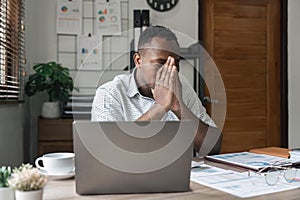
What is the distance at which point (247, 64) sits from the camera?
3.83m

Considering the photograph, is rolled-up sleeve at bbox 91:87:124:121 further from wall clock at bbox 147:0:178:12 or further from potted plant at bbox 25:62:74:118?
wall clock at bbox 147:0:178:12

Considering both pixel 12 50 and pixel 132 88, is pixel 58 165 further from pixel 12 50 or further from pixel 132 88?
pixel 12 50

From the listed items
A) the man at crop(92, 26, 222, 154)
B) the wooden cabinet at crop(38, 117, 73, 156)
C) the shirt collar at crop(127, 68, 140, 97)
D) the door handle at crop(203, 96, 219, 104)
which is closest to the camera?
the man at crop(92, 26, 222, 154)

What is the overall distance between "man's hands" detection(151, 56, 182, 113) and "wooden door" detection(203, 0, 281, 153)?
213cm

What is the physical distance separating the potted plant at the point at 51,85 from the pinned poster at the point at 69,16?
18.7 inches

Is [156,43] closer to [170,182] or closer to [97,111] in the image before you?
[97,111]

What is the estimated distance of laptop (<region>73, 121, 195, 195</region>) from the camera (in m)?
0.98

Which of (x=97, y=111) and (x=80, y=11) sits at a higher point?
(x=80, y=11)

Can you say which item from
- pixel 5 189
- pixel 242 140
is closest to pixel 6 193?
pixel 5 189

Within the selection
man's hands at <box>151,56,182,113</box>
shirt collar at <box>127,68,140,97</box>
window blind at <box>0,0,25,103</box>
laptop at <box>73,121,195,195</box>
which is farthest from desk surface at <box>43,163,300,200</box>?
window blind at <box>0,0,25,103</box>

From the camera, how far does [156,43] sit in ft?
5.80

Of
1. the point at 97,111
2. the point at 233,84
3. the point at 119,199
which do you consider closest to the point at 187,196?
the point at 119,199

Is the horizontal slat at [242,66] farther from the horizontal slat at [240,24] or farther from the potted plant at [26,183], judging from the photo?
the potted plant at [26,183]

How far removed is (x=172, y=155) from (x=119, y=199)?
18 centimetres
